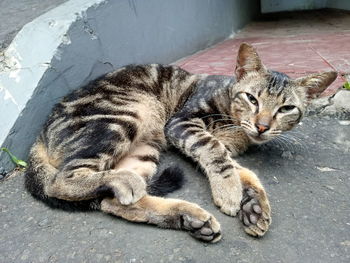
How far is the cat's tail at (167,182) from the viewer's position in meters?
2.01

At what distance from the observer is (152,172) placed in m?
2.28

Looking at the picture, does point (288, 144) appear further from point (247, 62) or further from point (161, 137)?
point (161, 137)

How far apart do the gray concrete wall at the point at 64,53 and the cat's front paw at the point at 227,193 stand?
1.25 metres

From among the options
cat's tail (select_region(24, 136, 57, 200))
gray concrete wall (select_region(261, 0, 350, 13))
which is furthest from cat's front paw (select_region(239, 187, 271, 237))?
gray concrete wall (select_region(261, 0, 350, 13))

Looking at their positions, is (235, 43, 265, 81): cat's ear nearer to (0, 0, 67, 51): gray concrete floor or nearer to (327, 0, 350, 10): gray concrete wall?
(0, 0, 67, 51): gray concrete floor

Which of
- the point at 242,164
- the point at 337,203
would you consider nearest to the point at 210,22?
the point at 242,164

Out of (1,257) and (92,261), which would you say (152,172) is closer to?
(92,261)

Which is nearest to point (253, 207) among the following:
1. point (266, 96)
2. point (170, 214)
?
point (170, 214)

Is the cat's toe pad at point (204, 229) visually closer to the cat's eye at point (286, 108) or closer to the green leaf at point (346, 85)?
the cat's eye at point (286, 108)

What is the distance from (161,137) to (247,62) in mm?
783

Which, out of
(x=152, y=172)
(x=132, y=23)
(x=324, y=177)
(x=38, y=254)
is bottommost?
(x=324, y=177)

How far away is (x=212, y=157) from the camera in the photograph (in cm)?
210

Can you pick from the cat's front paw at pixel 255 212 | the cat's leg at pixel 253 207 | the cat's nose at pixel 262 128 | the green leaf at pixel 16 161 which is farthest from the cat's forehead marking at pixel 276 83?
the green leaf at pixel 16 161

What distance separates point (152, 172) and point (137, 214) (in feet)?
1.73
